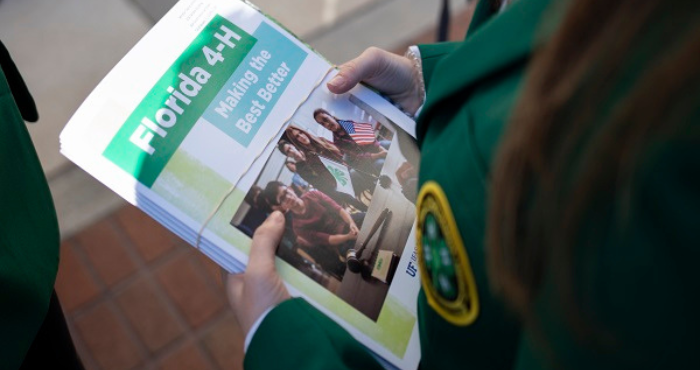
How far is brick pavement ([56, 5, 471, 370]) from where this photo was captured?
1203 mm

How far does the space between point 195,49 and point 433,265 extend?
40 cm

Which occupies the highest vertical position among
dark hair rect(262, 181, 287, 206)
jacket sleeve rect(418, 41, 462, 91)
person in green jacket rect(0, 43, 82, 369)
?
jacket sleeve rect(418, 41, 462, 91)

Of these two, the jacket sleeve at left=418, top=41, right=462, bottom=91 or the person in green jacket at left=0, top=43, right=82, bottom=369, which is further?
the jacket sleeve at left=418, top=41, right=462, bottom=91

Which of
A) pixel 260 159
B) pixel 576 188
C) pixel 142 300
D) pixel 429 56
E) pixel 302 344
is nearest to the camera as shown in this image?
pixel 576 188

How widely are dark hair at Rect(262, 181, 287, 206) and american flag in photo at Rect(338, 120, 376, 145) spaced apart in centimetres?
12

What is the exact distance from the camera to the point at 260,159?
2.13 feet

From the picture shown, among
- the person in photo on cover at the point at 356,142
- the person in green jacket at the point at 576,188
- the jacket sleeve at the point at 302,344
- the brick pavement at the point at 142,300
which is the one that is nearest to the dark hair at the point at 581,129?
the person in green jacket at the point at 576,188

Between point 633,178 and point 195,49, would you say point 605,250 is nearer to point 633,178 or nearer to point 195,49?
point 633,178

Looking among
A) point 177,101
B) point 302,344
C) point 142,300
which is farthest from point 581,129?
point 142,300

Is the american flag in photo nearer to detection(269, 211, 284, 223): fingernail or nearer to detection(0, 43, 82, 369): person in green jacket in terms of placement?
detection(269, 211, 284, 223): fingernail

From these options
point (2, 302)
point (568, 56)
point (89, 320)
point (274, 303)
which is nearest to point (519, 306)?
point (568, 56)

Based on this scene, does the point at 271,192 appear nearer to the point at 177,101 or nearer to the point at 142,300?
the point at 177,101

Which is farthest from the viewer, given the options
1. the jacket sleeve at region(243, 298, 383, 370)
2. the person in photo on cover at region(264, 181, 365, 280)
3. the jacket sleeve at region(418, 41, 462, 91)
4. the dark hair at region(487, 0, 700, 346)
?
the jacket sleeve at region(418, 41, 462, 91)

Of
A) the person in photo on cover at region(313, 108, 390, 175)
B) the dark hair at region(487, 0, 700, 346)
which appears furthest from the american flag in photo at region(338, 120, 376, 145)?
the dark hair at region(487, 0, 700, 346)
